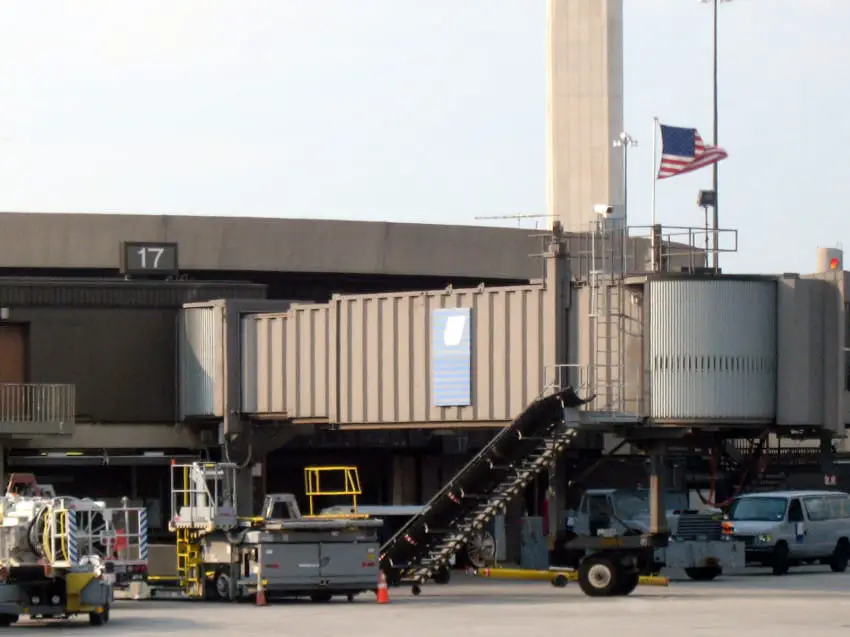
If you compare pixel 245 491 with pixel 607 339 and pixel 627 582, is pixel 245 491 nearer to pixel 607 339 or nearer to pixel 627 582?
pixel 607 339

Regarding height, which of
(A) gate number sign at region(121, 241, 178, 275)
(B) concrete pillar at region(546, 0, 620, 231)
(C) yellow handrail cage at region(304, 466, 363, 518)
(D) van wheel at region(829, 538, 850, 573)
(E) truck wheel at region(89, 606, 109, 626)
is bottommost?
(D) van wheel at region(829, 538, 850, 573)

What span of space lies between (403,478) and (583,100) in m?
35.6

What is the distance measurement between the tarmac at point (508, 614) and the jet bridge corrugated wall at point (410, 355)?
4.57 m

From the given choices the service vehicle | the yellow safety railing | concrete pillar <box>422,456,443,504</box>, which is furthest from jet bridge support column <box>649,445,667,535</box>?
concrete pillar <box>422,456,443,504</box>

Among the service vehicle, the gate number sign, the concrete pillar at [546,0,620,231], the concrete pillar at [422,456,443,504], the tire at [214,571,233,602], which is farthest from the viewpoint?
the concrete pillar at [546,0,620,231]

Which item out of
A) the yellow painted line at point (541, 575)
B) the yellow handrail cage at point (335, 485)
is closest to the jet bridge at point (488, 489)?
the yellow painted line at point (541, 575)

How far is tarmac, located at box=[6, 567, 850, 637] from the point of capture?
28.2 meters

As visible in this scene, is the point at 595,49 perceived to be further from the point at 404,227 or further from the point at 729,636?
the point at 729,636

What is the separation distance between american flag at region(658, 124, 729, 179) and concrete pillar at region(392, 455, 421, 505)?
565 inches

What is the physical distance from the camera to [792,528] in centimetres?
4669

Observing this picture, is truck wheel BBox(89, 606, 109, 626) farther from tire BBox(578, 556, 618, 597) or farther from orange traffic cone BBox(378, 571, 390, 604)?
tire BBox(578, 556, 618, 597)

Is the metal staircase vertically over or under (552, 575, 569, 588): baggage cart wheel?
over

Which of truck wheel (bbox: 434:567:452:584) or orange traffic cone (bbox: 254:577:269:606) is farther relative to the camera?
truck wheel (bbox: 434:567:452:584)

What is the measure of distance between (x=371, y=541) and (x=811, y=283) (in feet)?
35.0
